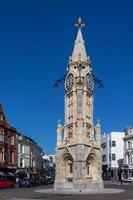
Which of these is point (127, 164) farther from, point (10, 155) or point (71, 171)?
point (71, 171)

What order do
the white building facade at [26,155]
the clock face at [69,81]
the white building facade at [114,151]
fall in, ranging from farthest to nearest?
the white building facade at [114,151], the white building facade at [26,155], the clock face at [69,81]

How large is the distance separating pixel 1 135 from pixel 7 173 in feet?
28.0

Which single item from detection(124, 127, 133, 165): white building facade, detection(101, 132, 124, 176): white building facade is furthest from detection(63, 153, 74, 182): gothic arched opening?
detection(101, 132, 124, 176): white building facade

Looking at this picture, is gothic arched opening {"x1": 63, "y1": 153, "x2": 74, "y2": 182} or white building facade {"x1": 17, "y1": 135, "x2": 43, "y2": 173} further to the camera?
white building facade {"x1": 17, "y1": 135, "x2": 43, "y2": 173}

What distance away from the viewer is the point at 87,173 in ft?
196

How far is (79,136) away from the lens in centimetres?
5878

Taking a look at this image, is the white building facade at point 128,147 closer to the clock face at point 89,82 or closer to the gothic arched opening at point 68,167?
the clock face at point 89,82

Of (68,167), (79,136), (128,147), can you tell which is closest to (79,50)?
(79,136)

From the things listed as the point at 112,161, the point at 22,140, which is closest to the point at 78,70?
the point at 22,140

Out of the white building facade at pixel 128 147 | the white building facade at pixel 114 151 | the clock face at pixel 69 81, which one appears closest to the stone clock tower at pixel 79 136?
the clock face at pixel 69 81

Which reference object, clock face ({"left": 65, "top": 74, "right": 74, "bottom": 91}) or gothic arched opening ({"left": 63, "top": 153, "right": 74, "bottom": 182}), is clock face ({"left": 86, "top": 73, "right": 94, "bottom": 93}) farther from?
gothic arched opening ({"left": 63, "top": 153, "right": 74, "bottom": 182})

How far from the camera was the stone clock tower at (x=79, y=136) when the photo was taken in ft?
192

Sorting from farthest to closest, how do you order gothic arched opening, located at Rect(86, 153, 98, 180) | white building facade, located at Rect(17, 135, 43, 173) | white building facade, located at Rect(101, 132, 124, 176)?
white building facade, located at Rect(101, 132, 124, 176)
white building facade, located at Rect(17, 135, 43, 173)
gothic arched opening, located at Rect(86, 153, 98, 180)

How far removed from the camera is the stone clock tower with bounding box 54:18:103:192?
192 feet
